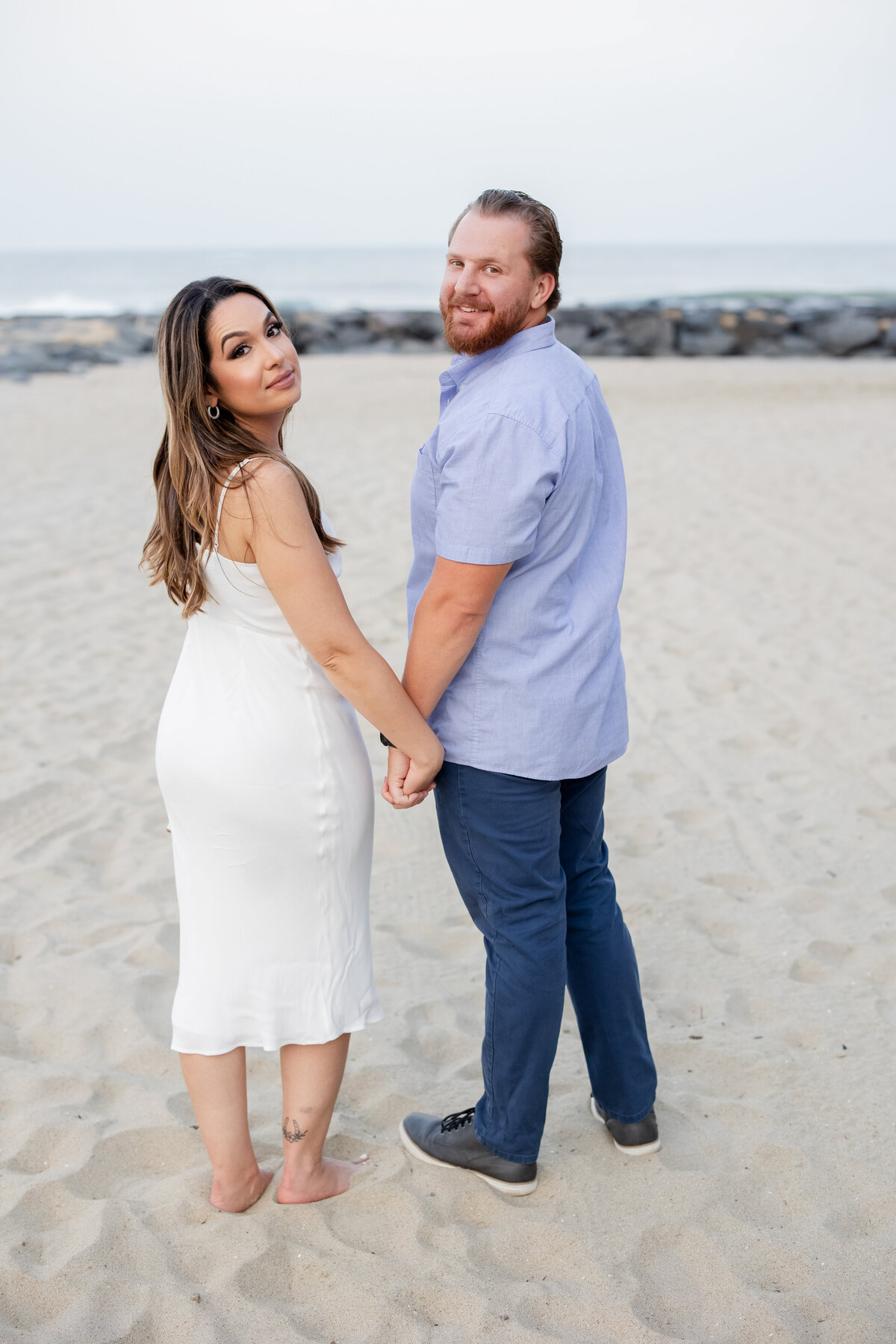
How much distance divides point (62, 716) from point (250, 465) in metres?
3.21

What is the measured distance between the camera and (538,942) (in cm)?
190

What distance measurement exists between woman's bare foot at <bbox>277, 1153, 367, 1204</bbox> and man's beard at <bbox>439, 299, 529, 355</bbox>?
1620 millimetres

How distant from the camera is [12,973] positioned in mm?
2852

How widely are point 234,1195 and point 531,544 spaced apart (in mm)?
1411

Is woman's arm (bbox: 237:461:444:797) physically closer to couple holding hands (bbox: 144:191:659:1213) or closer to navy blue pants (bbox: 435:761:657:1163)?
couple holding hands (bbox: 144:191:659:1213)

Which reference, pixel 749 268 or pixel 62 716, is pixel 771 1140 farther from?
pixel 749 268

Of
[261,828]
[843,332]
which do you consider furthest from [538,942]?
[843,332]

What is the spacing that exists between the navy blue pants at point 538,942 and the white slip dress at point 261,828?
218mm

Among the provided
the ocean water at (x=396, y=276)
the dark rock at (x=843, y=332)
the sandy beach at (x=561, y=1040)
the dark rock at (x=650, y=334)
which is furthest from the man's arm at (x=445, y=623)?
the ocean water at (x=396, y=276)

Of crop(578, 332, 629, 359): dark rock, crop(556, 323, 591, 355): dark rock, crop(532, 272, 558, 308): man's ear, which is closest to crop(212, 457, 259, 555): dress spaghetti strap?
crop(532, 272, 558, 308): man's ear

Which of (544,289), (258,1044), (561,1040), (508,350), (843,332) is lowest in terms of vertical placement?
(561,1040)

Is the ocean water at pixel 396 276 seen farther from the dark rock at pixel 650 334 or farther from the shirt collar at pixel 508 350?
the shirt collar at pixel 508 350

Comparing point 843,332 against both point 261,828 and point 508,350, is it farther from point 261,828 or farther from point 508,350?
point 261,828

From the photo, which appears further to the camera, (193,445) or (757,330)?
(757,330)
